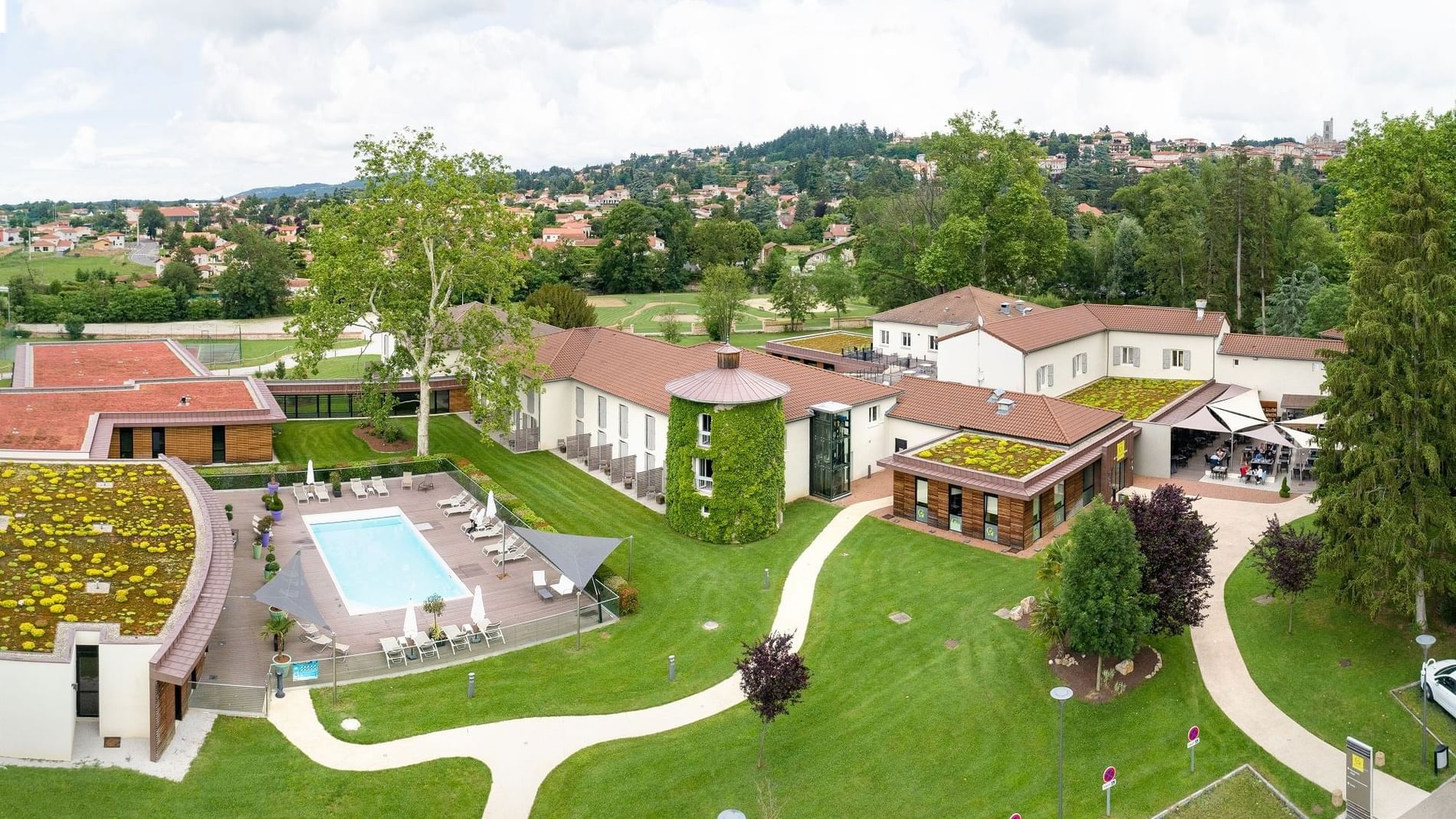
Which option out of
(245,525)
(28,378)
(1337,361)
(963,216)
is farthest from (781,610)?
(963,216)

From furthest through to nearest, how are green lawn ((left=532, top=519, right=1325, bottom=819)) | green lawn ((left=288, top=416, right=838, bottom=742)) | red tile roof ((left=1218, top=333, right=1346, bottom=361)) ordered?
red tile roof ((left=1218, top=333, right=1346, bottom=361)), green lawn ((left=288, top=416, right=838, bottom=742)), green lawn ((left=532, top=519, right=1325, bottom=819))

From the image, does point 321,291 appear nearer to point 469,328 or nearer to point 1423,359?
point 469,328

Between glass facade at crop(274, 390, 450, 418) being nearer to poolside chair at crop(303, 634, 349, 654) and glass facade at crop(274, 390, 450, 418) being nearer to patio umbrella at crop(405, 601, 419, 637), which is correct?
poolside chair at crop(303, 634, 349, 654)

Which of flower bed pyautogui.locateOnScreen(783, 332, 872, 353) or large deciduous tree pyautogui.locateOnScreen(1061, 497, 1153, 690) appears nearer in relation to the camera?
large deciduous tree pyautogui.locateOnScreen(1061, 497, 1153, 690)

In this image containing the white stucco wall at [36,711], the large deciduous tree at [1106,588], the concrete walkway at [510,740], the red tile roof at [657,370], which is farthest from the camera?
the red tile roof at [657,370]

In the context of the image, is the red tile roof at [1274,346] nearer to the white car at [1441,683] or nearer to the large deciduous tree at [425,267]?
the white car at [1441,683]

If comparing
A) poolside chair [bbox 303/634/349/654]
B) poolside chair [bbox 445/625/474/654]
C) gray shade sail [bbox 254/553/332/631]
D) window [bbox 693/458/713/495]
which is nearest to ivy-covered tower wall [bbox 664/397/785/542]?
window [bbox 693/458/713/495]

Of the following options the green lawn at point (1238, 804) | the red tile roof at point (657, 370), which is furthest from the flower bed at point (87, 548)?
the green lawn at point (1238, 804)
